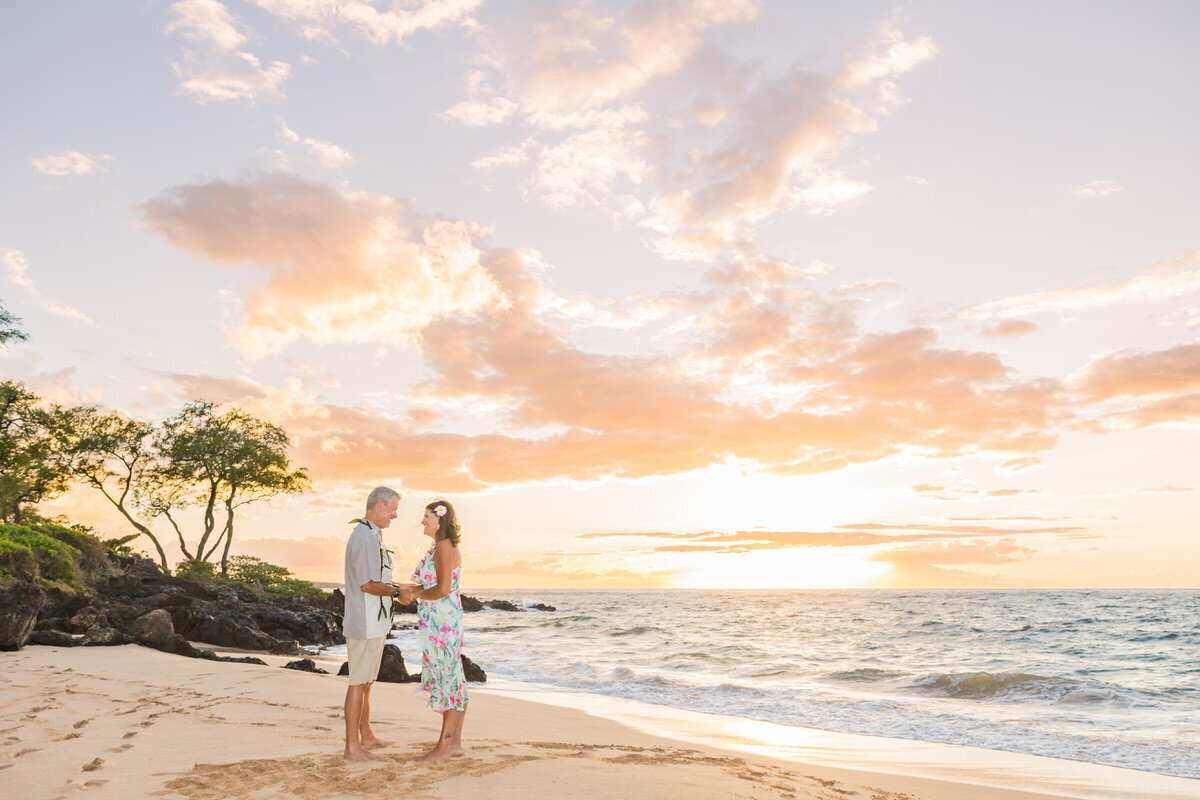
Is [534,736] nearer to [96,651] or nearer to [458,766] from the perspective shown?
[458,766]

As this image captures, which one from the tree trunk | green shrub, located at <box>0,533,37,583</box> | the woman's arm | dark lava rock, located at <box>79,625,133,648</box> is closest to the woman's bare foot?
the woman's arm

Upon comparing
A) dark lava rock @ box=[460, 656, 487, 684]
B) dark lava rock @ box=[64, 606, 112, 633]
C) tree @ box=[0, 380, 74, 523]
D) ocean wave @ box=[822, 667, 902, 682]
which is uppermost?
tree @ box=[0, 380, 74, 523]

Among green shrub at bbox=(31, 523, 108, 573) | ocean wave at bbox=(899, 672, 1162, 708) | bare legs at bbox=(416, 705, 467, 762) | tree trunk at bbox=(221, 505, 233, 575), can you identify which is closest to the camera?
bare legs at bbox=(416, 705, 467, 762)

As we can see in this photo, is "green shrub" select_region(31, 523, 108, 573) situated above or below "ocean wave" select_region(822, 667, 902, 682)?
above

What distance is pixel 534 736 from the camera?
29.6 feet

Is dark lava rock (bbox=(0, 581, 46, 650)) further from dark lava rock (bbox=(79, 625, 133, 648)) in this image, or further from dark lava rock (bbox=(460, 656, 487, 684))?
dark lava rock (bbox=(460, 656, 487, 684))

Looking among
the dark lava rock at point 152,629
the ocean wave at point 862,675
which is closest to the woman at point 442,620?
the dark lava rock at point 152,629

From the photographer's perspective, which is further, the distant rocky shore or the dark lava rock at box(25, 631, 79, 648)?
the dark lava rock at box(25, 631, 79, 648)

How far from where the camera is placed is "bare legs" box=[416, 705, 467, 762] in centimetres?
656

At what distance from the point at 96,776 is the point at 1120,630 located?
46.9 meters

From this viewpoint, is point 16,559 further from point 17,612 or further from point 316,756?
point 316,756

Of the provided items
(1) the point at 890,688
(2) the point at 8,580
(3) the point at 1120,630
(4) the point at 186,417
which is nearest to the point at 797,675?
(1) the point at 890,688

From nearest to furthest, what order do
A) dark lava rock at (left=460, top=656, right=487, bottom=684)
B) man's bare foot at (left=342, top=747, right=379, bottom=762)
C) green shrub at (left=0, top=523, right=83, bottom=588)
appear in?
man's bare foot at (left=342, top=747, right=379, bottom=762) → dark lava rock at (left=460, top=656, right=487, bottom=684) → green shrub at (left=0, top=523, right=83, bottom=588)

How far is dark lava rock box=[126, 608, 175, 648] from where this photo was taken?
53.7ft
